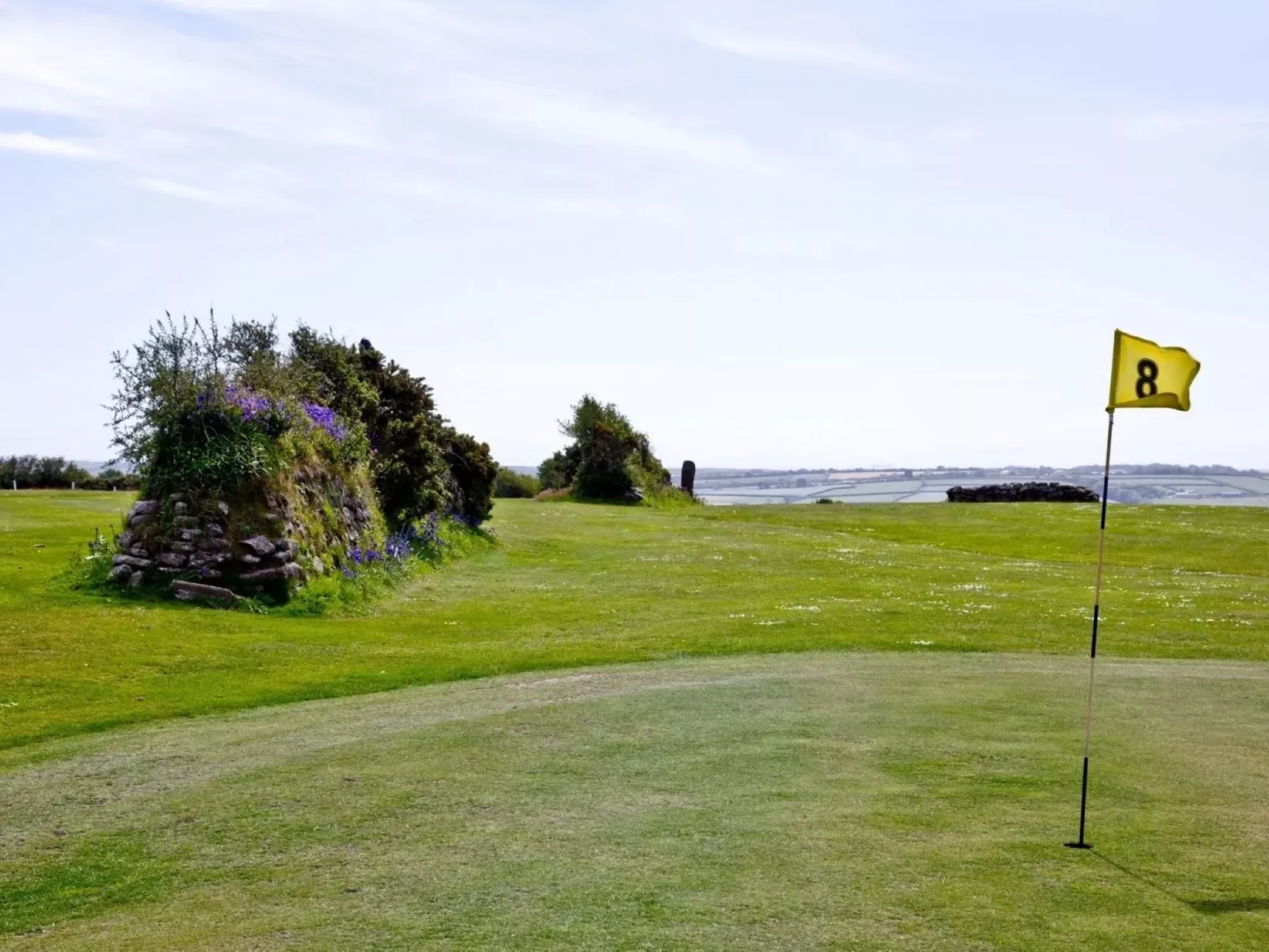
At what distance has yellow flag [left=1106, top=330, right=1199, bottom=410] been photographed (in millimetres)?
10484

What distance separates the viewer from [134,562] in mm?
22719

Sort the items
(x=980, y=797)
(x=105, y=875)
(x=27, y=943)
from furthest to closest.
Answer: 1. (x=980, y=797)
2. (x=105, y=875)
3. (x=27, y=943)

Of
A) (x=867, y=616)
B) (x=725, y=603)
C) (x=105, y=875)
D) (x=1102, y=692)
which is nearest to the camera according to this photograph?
(x=105, y=875)

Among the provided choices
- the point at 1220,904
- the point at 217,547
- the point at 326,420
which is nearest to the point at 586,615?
the point at 217,547

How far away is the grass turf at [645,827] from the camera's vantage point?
22.9ft

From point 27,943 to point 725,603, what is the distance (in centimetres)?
2075

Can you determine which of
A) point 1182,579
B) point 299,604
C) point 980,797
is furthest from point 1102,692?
point 1182,579

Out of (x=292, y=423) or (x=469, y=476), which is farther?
(x=469, y=476)

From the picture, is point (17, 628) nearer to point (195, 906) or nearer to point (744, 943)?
point (195, 906)

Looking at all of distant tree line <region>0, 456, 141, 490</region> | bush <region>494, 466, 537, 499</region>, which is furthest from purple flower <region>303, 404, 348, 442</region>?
bush <region>494, 466, 537, 499</region>

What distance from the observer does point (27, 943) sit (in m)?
6.95

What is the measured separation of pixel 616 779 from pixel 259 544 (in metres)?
14.6

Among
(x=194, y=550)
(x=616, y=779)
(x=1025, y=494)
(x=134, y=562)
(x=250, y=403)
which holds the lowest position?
(x=616, y=779)

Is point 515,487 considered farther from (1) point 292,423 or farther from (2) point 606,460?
(1) point 292,423
